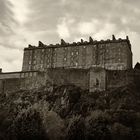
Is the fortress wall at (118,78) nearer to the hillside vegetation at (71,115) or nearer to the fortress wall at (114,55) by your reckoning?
the hillside vegetation at (71,115)

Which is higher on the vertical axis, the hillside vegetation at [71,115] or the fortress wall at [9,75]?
the fortress wall at [9,75]

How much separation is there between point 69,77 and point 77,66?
17.9 metres

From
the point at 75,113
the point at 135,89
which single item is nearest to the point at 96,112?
the point at 75,113

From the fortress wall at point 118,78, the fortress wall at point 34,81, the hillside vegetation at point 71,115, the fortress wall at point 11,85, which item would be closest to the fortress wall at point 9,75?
the fortress wall at point 11,85

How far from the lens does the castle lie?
68.1 metres

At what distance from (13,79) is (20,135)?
20.2m

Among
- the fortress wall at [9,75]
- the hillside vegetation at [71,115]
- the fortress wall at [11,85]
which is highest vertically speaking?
the fortress wall at [9,75]

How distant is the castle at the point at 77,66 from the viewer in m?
68.1

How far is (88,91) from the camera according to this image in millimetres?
67688

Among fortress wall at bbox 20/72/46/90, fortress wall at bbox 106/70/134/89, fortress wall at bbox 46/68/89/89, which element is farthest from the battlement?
fortress wall at bbox 46/68/89/89

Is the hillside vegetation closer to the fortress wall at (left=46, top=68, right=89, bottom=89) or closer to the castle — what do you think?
the fortress wall at (left=46, top=68, right=89, bottom=89)

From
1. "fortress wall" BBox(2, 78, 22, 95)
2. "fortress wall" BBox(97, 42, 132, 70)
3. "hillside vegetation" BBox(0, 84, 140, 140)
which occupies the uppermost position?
"fortress wall" BBox(97, 42, 132, 70)

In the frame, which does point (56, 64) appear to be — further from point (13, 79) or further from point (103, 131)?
point (103, 131)

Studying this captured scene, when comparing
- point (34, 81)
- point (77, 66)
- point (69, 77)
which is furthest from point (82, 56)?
point (69, 77)
